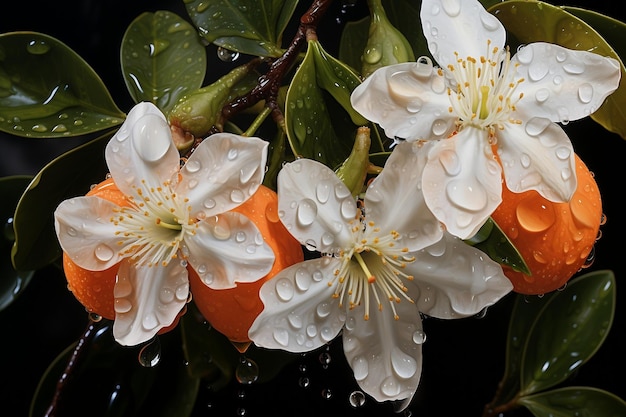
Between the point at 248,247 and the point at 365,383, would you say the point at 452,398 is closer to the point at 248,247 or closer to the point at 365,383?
the point at 365,383

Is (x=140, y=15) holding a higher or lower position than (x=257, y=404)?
higher

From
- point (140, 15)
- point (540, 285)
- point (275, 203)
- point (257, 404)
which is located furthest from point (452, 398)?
point (140, 15)

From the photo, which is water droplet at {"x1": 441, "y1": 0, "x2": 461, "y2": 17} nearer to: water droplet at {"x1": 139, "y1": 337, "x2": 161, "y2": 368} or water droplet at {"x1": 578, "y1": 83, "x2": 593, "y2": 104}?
water droplet at {"x1": 578, "y1": 83, "x2": 593, "y2": 104}

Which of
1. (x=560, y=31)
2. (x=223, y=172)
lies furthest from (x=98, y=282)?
(x=560, y=31)

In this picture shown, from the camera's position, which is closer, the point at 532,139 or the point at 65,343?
the point at 532,139

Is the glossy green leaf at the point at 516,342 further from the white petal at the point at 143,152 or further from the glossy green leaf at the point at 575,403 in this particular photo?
the white petal at the point at 143,152

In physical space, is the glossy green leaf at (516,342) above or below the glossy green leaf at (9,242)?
below

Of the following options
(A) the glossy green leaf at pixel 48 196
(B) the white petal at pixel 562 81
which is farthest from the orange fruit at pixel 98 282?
(B) the white petal at pixel 562 81
